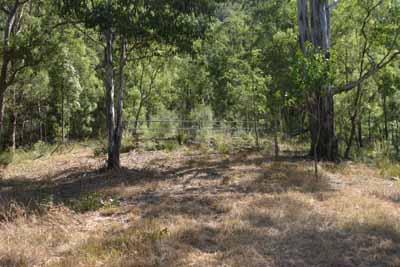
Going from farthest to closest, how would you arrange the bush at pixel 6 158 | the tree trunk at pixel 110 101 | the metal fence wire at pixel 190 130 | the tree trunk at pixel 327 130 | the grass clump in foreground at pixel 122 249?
the metal fence wire at pixel 190 130 < the bush at pixel 6 158 < the tree trunk at pixel 327 130 < the tree trunk at pixel 110 101 < the grass clump in foreground at pixel 122 249

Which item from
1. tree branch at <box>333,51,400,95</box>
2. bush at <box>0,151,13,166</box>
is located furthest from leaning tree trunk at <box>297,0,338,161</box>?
bush at <box>0,151,13,166</box>

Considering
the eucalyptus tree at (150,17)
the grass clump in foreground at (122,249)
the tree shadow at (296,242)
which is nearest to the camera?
the grass clump in foreground at (122,249)

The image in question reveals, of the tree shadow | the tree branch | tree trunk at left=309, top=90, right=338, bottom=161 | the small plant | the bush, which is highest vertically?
the tree branch

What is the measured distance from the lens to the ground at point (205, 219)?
140 inches

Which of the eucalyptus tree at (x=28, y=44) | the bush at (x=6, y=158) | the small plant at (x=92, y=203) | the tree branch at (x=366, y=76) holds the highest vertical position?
the eucalyptus tree at (x=28, y=44)

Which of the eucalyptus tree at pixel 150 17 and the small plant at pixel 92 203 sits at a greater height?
the eucalyptus tree at pixel 150 17

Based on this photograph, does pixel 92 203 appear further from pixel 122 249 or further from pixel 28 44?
pixel 28 44

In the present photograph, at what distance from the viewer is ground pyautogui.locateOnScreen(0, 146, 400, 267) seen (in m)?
3.56

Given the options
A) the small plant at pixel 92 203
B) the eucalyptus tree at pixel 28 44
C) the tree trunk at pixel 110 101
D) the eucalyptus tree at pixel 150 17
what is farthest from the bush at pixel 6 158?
the small plant at pixel 92 203

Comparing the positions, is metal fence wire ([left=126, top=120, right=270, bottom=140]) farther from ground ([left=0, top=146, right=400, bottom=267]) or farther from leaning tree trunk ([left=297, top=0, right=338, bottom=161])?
ground ([left=0, top=146, right=400, bottom=267])

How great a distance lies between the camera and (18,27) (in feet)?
38.1

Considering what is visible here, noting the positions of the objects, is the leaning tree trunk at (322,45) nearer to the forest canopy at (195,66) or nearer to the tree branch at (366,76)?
the forest canopy at (195,66)

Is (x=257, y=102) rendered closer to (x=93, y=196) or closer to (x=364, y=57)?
(x=364, y=57)

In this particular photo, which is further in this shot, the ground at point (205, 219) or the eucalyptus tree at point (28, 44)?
the eucalyptus tree at point (28, 44)
